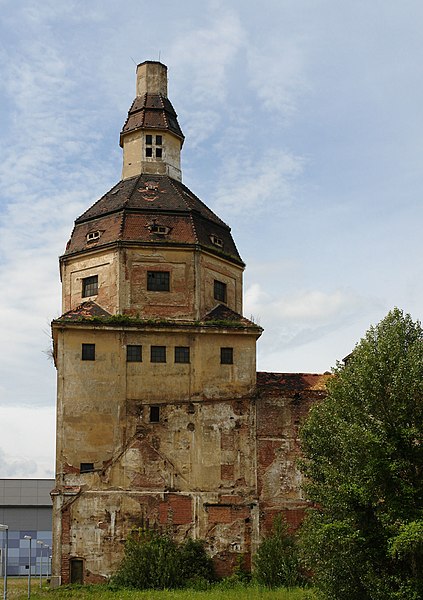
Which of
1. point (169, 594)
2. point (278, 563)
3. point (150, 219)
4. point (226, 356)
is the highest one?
point (150, 219)

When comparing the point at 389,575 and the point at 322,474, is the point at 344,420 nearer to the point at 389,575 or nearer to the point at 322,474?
the point at 322,474

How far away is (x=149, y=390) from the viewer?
126 feet

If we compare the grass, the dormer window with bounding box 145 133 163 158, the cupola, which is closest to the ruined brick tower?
the grass

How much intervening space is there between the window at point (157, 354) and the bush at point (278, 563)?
896 cm

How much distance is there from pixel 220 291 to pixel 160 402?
6.64 meters

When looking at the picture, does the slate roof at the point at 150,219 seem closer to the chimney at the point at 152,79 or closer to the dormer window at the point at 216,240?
the dormer window at the point at 216,240

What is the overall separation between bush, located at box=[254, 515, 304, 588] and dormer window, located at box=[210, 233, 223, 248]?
45.4ft

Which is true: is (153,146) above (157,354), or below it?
above

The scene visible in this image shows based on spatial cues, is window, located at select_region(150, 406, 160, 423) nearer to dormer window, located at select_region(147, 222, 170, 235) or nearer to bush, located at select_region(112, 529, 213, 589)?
bush, located at select_region(112, 529, 213, 589)

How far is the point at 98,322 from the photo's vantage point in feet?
126

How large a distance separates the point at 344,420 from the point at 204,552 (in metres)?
10.6

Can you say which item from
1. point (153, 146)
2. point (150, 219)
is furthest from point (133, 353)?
point (153, 146)

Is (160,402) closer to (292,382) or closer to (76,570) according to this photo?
(292,382)

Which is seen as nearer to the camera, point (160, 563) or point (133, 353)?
point (160, 563)
